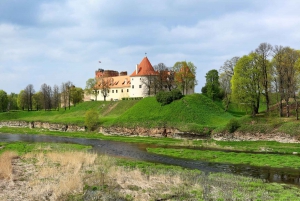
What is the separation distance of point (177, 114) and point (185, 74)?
2209 centimetres

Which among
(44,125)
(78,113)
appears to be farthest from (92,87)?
(44,125)

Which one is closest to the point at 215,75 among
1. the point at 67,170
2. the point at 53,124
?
the point at 53,124

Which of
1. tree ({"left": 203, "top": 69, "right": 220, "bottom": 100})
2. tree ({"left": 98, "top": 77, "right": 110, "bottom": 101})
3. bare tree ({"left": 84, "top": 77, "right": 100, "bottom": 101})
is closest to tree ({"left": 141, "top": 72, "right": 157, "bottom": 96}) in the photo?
tree ({"left": 203, "top": 69, "right": 220, "bottom": 100})

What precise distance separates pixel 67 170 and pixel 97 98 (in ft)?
297

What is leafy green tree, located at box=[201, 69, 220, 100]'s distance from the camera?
9318 centimetres

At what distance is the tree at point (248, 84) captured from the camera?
49.8 metres

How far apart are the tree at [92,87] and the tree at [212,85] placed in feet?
131

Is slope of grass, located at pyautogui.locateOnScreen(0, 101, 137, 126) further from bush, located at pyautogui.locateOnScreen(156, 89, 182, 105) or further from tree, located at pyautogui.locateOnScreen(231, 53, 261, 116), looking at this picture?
tree, located at pyautogui.locateOnScreen(231, 53, 261, 116)

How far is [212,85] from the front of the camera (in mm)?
94500

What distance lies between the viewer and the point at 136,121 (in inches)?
2437

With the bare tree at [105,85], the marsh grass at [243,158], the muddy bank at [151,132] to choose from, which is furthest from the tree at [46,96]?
the marsh grass at [243,158]

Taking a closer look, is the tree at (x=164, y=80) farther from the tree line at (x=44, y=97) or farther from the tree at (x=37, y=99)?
the tree at (x=37, y=99)

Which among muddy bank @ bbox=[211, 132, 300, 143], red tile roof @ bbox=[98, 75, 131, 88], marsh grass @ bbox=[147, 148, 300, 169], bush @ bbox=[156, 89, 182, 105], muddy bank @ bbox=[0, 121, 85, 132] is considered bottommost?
marsh grass @ bbox=[147, 148, 300, 169]

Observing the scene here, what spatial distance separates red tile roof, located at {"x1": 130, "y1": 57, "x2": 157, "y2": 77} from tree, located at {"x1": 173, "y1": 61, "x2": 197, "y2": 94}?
350 inches
